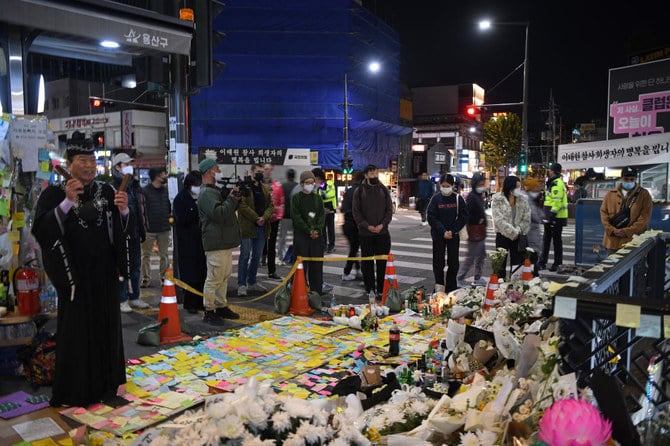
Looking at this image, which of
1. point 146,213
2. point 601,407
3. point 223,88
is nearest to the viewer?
point 601,407

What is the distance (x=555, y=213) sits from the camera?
12.2 metres

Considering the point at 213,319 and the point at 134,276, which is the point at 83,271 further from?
the point at 134,276

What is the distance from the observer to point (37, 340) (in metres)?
5.79

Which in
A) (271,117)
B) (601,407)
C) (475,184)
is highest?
(271,117)

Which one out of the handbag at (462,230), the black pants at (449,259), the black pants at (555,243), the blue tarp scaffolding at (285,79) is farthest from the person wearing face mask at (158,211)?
the blue tarp scaffolding at (285,79)

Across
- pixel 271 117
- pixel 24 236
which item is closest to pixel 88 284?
pixel 24 236

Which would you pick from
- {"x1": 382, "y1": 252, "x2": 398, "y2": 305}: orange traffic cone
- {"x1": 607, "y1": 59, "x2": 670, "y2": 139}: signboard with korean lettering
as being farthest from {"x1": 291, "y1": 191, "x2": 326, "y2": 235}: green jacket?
{"x1": 607, "y1": 59, "x2": 670, "y2": 139}: signboard with korean lettering

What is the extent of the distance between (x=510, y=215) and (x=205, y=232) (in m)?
5.43

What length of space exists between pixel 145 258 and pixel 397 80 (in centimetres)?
4126

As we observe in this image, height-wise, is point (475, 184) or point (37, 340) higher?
point (475, 184)

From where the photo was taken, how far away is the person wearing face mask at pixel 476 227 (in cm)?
973

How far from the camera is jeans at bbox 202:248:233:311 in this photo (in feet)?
25.6

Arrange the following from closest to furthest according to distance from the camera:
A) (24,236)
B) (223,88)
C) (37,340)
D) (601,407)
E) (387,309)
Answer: (601,407) < (37,340) < (24,236) < (387,309) < (223,88)

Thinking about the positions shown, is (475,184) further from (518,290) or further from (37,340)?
(37,340)
